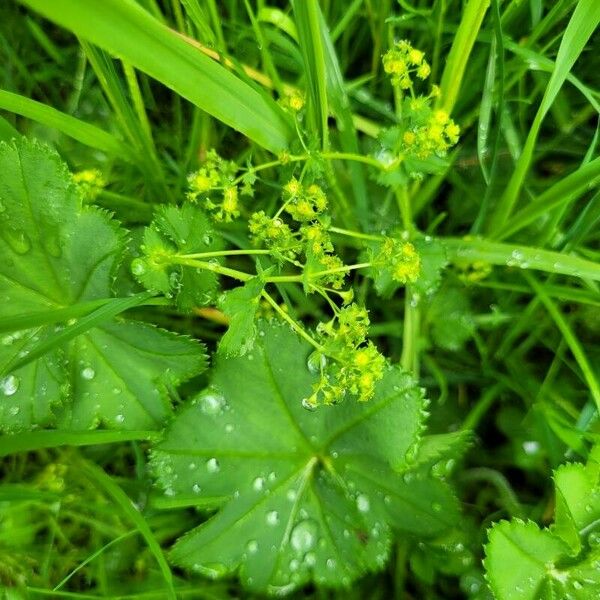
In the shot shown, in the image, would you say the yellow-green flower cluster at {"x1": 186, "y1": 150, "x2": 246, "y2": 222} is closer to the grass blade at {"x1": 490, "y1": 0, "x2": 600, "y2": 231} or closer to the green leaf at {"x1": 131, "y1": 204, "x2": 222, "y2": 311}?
the green leaf at {"x1": 131, "y1": 204, "x2": 222, "y2": 311}

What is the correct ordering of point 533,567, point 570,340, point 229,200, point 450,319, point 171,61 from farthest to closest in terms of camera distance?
point 450,319 → point 570,340 → point 533,567 → point 229,200 → point 171,61

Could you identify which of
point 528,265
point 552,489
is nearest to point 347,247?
point 528,265

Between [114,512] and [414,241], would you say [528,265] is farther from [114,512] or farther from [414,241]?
[114,512]

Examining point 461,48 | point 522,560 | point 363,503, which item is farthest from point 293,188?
point 522,560

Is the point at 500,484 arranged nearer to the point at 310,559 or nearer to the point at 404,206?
the point at 310,559

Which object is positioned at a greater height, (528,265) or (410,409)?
(528,265)

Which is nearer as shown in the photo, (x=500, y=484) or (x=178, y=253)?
(x=178, y=253)
